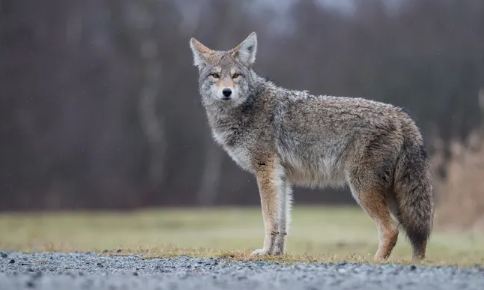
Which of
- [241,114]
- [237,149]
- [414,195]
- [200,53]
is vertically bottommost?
[414,195]

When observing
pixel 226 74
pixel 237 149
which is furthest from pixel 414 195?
pixel 226 74

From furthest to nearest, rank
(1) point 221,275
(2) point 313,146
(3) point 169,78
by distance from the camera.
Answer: (3) point 169,78 < (2) point 313,146 < (1) point 221,275

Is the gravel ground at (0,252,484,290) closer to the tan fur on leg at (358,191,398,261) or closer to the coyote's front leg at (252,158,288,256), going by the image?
the coyote's front leg at (252,158,288,256)

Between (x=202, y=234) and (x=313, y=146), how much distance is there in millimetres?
9785

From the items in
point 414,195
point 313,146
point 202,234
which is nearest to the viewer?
point 414,195

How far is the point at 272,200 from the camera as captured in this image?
31.1 feet

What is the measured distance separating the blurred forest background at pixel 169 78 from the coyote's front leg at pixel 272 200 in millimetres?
18989

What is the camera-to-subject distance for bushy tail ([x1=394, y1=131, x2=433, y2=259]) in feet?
29.5

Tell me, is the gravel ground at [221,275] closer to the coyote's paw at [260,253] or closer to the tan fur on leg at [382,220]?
the coyote's paw at [260,253]

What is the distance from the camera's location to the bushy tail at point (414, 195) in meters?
8.99

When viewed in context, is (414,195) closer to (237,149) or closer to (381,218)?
(381,218)

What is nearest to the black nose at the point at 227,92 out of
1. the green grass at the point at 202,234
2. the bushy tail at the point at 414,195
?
the green grass at the point at 202,234

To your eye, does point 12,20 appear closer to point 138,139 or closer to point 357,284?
point 138,139

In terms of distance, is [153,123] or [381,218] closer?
[381,218]
